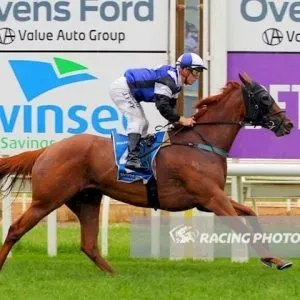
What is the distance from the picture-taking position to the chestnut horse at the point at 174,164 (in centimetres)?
A: 936

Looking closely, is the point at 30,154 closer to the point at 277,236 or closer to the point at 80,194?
the point at 80,194

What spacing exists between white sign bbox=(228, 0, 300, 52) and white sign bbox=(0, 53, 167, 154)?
105 centimetres

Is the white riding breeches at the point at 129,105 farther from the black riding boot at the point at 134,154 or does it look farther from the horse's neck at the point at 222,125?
the horse's neck at the point at 222,125

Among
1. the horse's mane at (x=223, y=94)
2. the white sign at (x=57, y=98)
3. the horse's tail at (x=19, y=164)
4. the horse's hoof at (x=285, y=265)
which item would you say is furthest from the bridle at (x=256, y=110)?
the white sign at (x=57, y=98)

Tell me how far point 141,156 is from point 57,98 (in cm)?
214

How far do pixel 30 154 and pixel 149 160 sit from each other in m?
1.08

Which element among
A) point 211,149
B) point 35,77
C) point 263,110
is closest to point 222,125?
point 211,149

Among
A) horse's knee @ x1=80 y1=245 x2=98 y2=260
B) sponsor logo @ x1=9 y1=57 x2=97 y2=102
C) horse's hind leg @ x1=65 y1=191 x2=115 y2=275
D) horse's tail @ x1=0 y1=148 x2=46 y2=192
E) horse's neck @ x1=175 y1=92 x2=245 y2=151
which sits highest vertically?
sponsor logo @ x1=9 y1=57 x2=97 y2=102

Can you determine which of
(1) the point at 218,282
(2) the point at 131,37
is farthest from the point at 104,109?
(1) the point at 218,282

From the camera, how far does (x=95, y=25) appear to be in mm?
11172

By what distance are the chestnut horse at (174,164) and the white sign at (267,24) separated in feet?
5.10

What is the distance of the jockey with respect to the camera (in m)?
9.19

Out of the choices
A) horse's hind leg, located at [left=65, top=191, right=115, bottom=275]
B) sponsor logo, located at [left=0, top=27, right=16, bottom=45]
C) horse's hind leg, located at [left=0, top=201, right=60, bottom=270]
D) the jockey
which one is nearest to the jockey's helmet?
the jockey

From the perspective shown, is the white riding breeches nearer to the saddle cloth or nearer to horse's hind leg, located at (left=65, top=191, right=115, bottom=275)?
the saddle cloth
